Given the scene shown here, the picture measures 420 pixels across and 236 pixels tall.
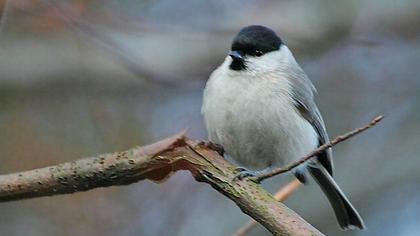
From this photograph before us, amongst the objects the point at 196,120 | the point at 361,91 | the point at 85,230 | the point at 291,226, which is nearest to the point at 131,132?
the point at 196,120

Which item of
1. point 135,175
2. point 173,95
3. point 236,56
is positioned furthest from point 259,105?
point 173,95

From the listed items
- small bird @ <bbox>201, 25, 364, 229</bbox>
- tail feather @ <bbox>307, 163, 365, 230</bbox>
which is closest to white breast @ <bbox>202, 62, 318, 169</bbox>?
small bird @ <bbox>201, 25, 364, 229</bbox>

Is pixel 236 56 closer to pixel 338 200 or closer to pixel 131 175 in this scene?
pixel 338 200

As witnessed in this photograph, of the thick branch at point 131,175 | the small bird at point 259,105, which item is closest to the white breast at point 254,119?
the small bird at point 259,105

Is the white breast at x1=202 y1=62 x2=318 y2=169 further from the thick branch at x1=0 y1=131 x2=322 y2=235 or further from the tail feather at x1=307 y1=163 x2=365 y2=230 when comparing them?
the thick branch at x1=0 y1=131 x2=322 y2=235

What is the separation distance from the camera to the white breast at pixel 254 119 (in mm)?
2477

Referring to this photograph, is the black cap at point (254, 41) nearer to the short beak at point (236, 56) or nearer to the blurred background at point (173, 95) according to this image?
the short beak at point (236, 56)

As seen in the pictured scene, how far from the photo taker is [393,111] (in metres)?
4.50

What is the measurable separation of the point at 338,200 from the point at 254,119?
24.2 inches

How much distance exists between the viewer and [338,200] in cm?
290

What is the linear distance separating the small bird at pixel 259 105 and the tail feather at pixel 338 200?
0.77 ft

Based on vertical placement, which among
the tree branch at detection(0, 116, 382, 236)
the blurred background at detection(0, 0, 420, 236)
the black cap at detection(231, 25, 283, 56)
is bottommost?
the blurred background at detection(0, 0, 420, 236)

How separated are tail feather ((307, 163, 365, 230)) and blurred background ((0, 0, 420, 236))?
2.00 feet

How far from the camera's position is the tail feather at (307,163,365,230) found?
281 centimetres
